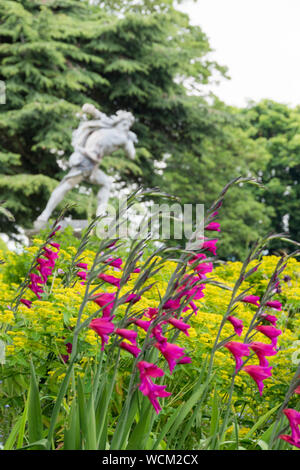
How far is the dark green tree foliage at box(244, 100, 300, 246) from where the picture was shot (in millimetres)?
25203

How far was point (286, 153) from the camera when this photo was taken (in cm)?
2538

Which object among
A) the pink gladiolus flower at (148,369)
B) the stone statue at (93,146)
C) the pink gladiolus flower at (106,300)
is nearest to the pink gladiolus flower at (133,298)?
the pink gladiolus flower at (106,300)

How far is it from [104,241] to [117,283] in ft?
0.53

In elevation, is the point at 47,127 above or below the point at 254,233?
above

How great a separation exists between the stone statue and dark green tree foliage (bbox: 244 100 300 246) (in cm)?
1475

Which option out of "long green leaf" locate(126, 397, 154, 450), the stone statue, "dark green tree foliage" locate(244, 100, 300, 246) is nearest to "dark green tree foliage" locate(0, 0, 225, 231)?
the stone statue

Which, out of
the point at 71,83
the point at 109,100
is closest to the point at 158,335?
the point at 71,83

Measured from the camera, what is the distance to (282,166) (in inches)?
1035

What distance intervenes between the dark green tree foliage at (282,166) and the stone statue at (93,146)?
48.4 feet

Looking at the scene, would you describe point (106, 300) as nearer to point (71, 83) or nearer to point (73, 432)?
point (73, 432)

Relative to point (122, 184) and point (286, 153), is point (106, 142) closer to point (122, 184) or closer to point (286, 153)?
point (122, 184)

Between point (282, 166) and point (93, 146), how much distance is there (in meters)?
17.3

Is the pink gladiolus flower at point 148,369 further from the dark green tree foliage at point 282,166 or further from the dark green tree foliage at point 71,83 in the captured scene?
the dark green tree foliage at point 282,166
